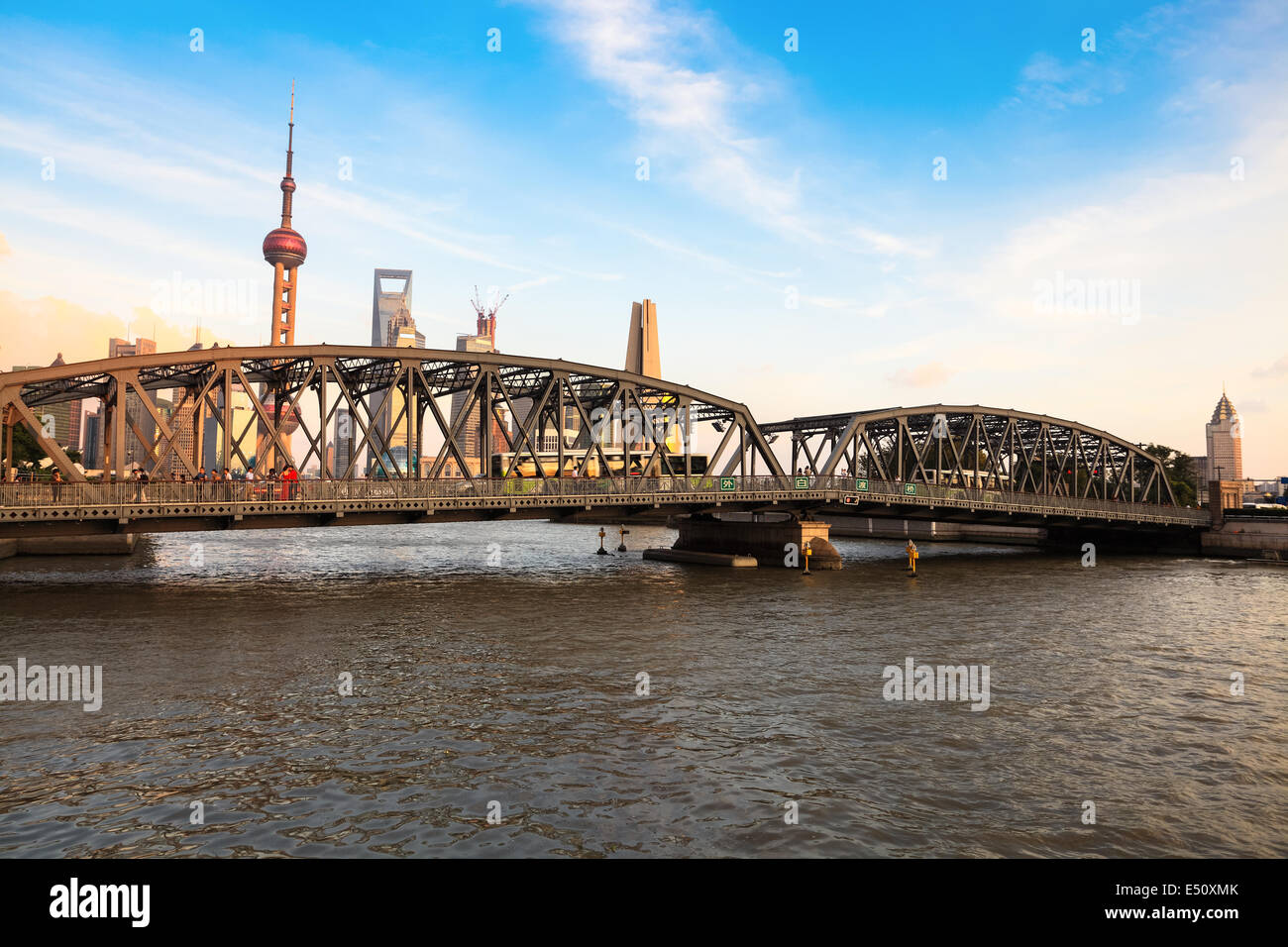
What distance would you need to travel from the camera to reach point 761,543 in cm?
6481

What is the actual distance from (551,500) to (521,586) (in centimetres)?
596

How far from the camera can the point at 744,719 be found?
2008cm

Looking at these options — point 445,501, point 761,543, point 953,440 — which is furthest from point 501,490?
point 953,440

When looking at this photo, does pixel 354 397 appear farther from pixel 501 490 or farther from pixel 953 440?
pixel 953 440

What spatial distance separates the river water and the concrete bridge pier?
817 inches

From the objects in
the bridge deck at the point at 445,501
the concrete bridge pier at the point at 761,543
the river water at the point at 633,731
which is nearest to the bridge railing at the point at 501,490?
the bridge deck at the point at 445,501

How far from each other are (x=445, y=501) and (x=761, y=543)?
27.1 meters

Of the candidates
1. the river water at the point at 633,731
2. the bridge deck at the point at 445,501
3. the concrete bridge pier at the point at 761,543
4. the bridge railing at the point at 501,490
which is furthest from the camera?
the concrete bridge pier at the point at 761,543

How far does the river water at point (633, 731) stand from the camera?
43.0 ft

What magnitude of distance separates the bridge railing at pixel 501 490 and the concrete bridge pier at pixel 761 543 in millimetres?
3411

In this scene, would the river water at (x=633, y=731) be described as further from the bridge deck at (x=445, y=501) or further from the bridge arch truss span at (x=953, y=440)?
the bridge arch truss span at (x=953, y=440)

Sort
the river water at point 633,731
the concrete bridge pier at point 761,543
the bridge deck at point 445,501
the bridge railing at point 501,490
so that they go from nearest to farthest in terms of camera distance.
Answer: the river water at point 633,731 < the bridge deck at point 445,501 < the bridge railing at point 501,490 < the concrete bridge pier at point 761,543
